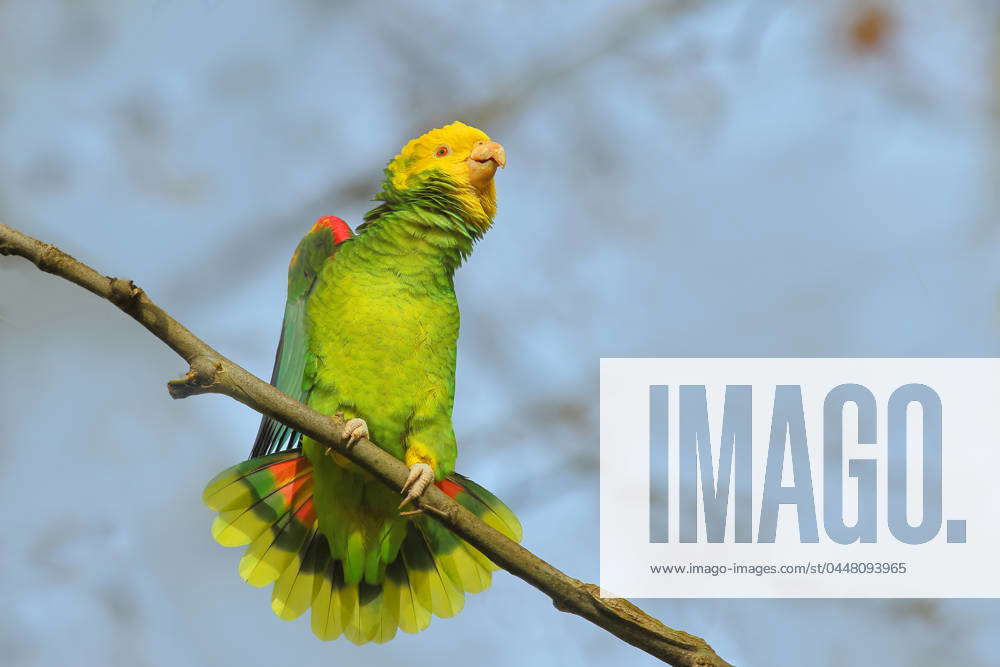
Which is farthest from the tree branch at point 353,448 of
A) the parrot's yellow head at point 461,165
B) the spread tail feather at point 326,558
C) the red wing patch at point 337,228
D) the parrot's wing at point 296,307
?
the parrot's yellow head at point 461,165

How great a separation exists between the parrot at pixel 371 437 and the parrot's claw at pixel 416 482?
0.09 meters

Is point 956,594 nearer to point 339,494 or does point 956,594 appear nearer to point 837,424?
point 837,424

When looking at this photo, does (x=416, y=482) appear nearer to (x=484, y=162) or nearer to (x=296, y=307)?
(x=296, y=307)

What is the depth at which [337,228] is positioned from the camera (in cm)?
348

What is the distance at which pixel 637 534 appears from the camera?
14.5 feet

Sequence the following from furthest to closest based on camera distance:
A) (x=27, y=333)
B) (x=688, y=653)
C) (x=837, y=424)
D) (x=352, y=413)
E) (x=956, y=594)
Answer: (x=837, y=424) → (x=956, y=594) → (x=27, y=333) → (x=352, y=413) → (x=688, y=653)

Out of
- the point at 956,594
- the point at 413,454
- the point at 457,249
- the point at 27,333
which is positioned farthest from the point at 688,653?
the point at 27,333

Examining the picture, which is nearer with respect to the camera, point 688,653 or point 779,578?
point 688,653

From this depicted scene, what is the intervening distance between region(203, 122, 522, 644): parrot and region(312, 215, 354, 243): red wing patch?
12mm

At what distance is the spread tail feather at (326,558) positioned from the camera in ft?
10.5

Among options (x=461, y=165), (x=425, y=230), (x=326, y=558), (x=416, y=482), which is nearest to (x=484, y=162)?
(x=461, y=165)

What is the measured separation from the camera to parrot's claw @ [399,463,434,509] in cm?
277

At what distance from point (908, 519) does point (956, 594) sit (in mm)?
375

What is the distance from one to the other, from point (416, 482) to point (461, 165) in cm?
125
